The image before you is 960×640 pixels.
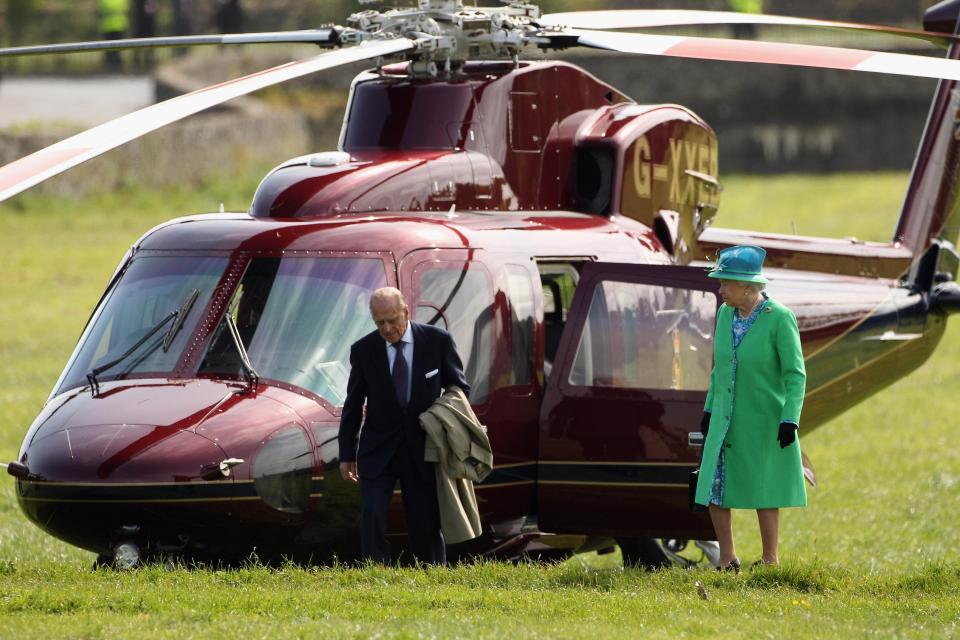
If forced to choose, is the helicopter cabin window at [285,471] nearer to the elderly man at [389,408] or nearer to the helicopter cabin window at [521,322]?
the elderly man at [389,408]

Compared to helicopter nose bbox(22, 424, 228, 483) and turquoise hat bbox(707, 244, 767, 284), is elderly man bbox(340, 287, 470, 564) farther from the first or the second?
turquoise hat bbox(707, 244, 767, 284)

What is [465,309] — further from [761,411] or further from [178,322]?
[761,411]

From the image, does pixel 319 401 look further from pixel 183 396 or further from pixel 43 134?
pixel 43 134

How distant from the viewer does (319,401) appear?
8.91m

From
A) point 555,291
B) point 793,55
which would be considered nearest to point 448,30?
point 555,291

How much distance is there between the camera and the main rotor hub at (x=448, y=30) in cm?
1052

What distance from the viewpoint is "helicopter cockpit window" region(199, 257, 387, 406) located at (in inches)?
353

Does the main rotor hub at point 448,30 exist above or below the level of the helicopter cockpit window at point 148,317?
above

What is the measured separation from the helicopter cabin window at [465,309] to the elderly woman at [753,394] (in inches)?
59.7

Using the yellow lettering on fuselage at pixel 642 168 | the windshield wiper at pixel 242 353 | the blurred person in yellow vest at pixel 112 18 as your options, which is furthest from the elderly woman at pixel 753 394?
the blurred person in yellow vest at pixel 112 18

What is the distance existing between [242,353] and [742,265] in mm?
2639

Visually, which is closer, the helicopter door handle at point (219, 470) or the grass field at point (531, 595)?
the grass field at point (531, 595)

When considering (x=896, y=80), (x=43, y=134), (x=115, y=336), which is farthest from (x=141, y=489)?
(x=896, y=80)

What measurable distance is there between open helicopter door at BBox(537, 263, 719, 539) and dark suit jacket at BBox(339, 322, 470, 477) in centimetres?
134
